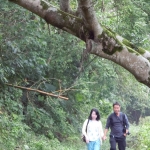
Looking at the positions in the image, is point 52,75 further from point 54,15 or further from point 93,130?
point 54,15

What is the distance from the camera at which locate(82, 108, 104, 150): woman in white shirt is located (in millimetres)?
8852

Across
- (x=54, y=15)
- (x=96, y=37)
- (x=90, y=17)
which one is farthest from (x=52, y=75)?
(x=90, y=17)

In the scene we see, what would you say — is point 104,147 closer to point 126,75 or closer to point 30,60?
point 126,75

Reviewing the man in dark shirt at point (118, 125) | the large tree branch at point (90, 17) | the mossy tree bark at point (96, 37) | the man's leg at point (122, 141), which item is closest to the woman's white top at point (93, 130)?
the man in dark shirt at point (118, 125)

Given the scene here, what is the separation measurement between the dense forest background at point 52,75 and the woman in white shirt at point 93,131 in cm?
76

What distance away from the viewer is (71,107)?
14695 mm

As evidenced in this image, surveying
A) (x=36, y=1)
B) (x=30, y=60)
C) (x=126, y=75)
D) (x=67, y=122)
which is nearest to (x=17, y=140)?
(x=30, y=60)

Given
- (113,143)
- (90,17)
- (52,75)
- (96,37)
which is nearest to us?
(90,17)

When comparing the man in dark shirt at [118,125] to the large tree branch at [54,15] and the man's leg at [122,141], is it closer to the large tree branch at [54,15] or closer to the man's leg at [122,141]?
the man's leg at [122,141]

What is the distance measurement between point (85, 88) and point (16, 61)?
5.68m

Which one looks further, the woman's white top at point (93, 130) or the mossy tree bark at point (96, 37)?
the woman's white top at point (93, 130)

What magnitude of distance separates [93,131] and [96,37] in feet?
16.3

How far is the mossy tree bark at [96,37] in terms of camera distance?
3959mm

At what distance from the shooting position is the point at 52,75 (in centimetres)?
1319
